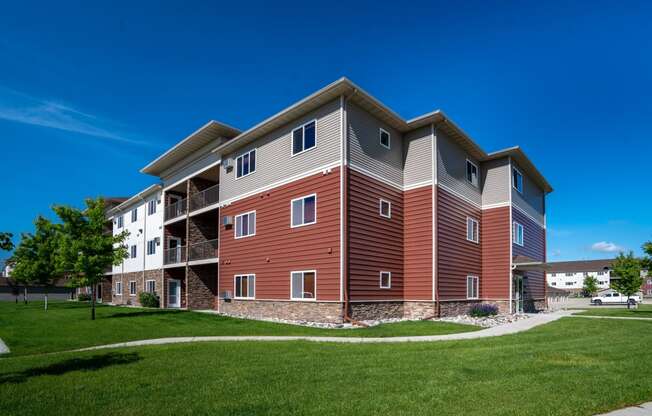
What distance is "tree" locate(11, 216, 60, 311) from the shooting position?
3228cm

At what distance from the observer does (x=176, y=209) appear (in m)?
29.1

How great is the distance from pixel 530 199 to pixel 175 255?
2403 centimetres

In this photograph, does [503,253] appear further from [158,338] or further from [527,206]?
[158,338]

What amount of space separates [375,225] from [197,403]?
41.9ft

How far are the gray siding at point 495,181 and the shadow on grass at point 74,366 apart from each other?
20.0 metres

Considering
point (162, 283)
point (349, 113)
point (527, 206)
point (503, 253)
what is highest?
point (349, 113)

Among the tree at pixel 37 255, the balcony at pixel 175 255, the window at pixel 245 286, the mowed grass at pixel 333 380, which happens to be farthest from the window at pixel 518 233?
the tree at pixel 37 255

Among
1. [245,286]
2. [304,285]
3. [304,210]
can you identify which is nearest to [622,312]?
[304,285]

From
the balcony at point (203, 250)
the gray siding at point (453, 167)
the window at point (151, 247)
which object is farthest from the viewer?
the window at point (151, 247)

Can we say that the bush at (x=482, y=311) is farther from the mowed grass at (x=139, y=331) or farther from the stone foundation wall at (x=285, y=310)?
the stone foundation wall at (x=285, y=310)

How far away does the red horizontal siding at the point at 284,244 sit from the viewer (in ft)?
53.6

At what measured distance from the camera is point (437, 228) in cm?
1861

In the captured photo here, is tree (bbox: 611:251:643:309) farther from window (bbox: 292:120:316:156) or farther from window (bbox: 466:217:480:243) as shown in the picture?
window (bbox: 292:120:316:156)

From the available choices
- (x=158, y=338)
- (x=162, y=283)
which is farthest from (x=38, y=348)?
(x=162, y=283)
